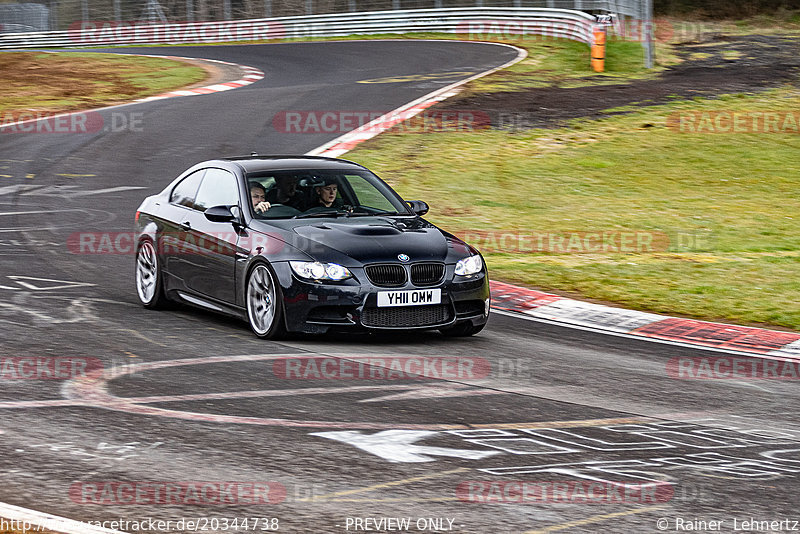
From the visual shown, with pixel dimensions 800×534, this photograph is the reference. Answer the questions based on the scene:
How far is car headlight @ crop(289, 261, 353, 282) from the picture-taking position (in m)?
8.98

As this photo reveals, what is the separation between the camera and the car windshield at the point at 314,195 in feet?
32.3

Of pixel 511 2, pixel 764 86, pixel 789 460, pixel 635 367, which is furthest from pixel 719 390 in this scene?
pixel 511 2

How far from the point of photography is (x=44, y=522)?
4770 mm

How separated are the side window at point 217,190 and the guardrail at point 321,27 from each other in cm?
2940

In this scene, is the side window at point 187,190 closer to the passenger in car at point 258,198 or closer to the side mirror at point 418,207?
the passenger in car at point 258,198

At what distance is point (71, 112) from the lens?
26.6m

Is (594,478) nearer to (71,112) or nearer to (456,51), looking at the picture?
(71,112)

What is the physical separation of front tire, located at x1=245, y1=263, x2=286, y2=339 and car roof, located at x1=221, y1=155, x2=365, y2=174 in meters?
1.21
